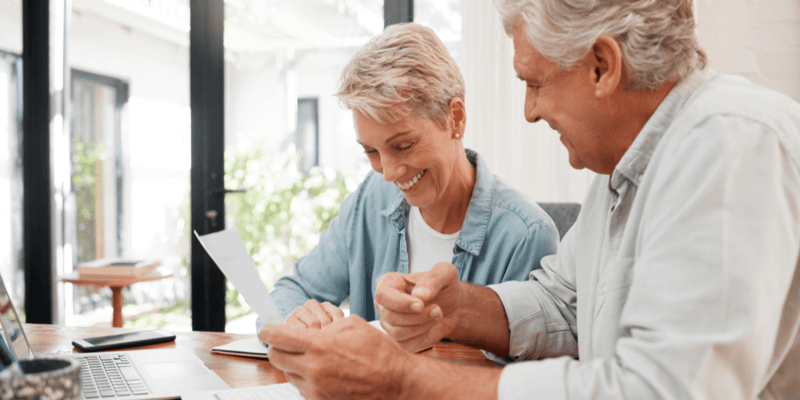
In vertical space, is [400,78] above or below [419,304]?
above

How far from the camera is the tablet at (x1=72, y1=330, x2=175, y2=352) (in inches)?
46.6

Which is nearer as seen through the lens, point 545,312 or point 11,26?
point 545,312

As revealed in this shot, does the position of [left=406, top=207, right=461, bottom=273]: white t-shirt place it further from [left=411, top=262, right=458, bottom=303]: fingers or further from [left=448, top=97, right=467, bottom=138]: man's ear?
[left=411, top=262, right=458, bottom=303]: fingers

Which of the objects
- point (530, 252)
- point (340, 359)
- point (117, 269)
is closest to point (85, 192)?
point (117, 269)

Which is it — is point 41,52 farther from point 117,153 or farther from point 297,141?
point 297,141

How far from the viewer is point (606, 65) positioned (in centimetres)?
78

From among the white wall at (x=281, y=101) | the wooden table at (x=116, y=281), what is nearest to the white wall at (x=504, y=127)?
the white wall at (x=281, y=101)

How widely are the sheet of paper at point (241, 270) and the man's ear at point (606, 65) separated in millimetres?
555

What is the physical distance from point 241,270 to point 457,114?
0.80 metres

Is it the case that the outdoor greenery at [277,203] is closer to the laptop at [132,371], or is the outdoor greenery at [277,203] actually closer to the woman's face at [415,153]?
the woman's face at [415,153]

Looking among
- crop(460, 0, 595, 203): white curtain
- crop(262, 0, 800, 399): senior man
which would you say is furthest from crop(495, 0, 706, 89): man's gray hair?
crop(460, 0, 595, 203): white curtain

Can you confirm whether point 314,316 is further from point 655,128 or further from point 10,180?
point 10,180

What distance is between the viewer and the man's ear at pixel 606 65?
2.48ft

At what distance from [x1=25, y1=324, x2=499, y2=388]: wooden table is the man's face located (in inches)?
18.2
